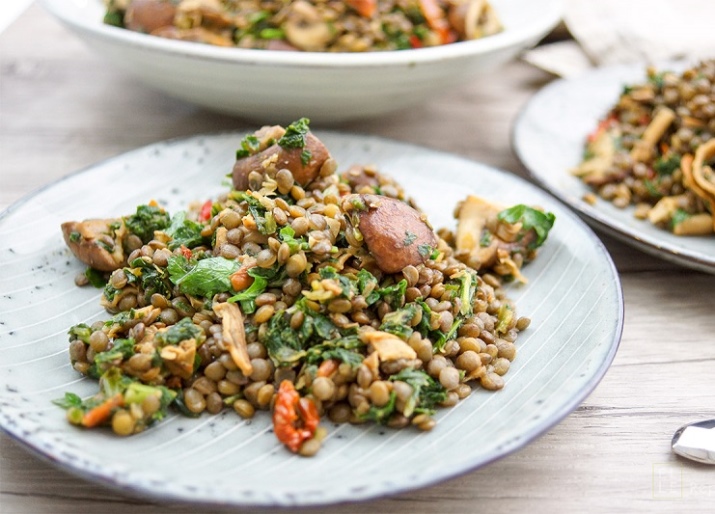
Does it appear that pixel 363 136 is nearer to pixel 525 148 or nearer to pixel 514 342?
pixel 525 148

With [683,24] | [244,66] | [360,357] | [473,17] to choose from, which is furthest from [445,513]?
[683,24]

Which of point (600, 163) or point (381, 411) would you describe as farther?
point (600, 163)

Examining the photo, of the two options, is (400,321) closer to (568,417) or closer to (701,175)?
(568,417)

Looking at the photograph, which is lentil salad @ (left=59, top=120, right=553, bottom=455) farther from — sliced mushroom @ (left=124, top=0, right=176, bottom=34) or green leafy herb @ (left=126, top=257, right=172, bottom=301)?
sliced mushroom @ (left=124, top=0, right=176, bottom=34)

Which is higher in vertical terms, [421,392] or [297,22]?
[297,22]

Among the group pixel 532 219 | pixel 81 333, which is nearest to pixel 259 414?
pixel 81 333

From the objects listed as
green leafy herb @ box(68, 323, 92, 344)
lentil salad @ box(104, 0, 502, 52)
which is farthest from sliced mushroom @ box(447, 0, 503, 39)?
green leafy herb @ box(68, 323, 92, 344)

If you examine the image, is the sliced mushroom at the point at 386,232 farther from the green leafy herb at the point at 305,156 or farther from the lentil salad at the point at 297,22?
the lentil salad at the point at 297,22
